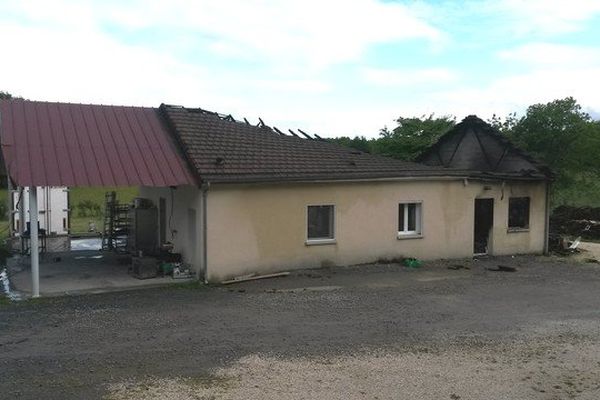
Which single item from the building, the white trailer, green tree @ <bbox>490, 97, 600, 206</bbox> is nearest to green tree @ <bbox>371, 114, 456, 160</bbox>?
green tree @ <bbox>490, 97, 600, 206</bbox>

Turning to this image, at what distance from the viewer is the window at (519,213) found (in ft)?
65.8

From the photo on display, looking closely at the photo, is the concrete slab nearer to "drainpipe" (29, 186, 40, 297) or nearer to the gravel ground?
"drainpipe" (29, 186, 40, 297)

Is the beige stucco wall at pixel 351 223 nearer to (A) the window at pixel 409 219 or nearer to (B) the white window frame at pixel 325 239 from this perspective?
(B) the white window frame at pixel 325 239

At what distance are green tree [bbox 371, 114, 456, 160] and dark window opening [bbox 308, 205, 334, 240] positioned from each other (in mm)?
19191

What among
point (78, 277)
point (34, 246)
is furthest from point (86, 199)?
point (34, 246)

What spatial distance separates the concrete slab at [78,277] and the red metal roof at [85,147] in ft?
8.26

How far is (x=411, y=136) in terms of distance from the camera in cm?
3641

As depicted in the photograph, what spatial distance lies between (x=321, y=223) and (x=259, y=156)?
2.73m

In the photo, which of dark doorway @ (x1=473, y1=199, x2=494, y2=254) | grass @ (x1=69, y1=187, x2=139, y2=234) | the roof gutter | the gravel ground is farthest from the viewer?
grass @ (x1=69, y1=187, x2=139, y2=234)

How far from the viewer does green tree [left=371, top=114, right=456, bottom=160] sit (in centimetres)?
3554

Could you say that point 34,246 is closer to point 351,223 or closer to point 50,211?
point 50,211

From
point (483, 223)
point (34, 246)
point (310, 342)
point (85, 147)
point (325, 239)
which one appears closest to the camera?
point (310, 342)

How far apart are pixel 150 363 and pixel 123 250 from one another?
11.5 m

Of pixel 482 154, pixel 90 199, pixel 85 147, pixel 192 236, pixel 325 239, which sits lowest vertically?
pixel 325 239
